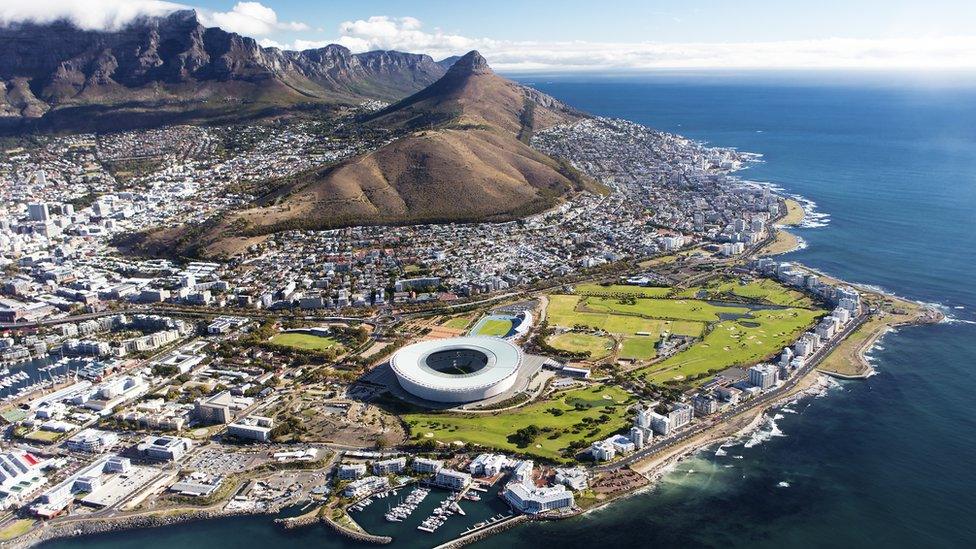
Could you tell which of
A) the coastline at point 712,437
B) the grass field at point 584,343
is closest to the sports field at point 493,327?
the grass field at point 584,343

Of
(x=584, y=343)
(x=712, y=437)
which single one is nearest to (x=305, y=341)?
(x=584, y=343)

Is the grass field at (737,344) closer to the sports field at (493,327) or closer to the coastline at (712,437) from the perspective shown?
the coastline at (712,437)

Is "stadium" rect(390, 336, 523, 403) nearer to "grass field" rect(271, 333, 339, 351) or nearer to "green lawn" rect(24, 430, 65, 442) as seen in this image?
"grass field" rect(271, 333, 339, 351)

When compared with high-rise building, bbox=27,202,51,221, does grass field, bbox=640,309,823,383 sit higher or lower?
lower

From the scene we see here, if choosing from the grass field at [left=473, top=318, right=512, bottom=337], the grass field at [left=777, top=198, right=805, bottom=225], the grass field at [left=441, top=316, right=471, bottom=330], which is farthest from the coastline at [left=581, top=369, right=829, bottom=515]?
the grass field at [left=777, top=198, right=805, bottom=225]

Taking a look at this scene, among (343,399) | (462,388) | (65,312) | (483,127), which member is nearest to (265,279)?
(65,312)

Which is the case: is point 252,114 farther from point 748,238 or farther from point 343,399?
point 343,399
